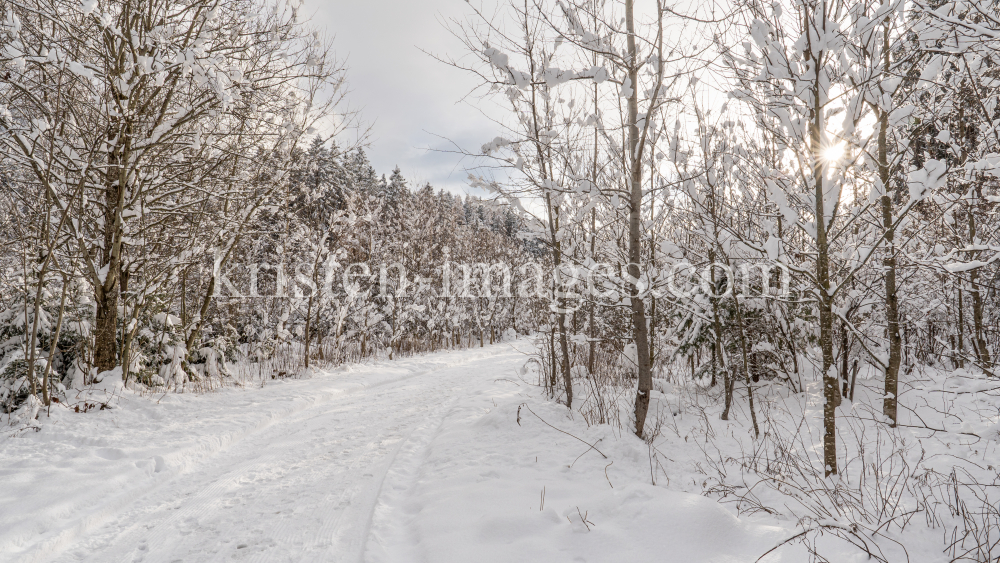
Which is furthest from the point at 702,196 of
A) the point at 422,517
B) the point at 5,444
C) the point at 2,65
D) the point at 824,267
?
the point at 2,65

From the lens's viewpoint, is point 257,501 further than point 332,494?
No

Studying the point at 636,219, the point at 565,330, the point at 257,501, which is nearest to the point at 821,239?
the point at 636,219

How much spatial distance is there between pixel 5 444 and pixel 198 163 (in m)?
4.68

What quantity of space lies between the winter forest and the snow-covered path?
3 cm

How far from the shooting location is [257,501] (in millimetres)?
3576

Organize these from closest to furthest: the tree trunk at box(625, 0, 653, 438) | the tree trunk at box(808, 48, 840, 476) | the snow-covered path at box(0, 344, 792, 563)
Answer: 1. the snow-covered path at box(0, 344, 792, 563)
2. the tree trunk at box(808, 48, 840, 476)
3. the tree trunk at box(625, 0, 653, 438)

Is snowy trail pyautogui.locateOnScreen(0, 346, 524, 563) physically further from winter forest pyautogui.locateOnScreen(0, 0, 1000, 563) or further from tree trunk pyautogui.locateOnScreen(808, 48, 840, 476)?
tree trunk pyautogui.locateOnScreen(808, 48, 840, 476)

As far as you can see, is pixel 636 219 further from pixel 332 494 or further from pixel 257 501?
pixel 257 501

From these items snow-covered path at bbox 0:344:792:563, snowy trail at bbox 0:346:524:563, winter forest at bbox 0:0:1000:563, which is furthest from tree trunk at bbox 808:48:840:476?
snowy trail at bbox 0:346:524:563

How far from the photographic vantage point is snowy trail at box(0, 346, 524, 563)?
9.50 ft

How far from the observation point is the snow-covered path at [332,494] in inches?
111

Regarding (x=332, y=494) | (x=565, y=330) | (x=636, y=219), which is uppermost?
(x=636, y=219)

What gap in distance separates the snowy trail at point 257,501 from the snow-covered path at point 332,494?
0.05 ft

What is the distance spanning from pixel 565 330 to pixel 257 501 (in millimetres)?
4248
